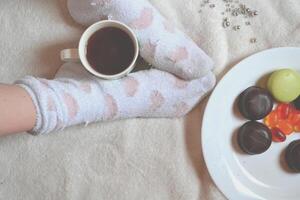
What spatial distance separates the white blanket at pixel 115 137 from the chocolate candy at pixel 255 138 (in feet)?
0.29

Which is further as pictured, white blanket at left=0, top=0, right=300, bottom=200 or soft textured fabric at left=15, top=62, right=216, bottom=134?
white blanket at left=0, top=0, right=300, bottom=200

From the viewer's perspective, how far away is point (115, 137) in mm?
824

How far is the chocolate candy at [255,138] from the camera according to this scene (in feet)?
2.44

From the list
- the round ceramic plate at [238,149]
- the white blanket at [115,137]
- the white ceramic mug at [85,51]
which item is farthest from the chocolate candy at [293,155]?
the white ceramic mug at [85,51]

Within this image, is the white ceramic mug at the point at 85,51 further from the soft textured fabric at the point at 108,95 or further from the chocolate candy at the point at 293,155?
the chocolate candy at the point at 293,155

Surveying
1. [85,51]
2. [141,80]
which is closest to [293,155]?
[141,80]

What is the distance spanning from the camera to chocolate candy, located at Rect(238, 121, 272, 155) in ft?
2.44

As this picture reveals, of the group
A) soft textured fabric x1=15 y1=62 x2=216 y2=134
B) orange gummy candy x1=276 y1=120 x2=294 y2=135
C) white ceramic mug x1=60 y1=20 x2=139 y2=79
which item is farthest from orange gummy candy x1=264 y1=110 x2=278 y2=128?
white ceramic mug x1=60 y1=20 x2=139 y2=79

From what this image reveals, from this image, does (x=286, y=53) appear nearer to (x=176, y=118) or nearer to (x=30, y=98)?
(x=176, y=118)

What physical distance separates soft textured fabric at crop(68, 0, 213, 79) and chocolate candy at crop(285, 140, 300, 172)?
0.20m

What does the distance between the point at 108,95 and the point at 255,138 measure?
26 cm

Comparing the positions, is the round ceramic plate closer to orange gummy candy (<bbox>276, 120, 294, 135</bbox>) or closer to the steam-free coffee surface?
orange gummy candy (<bbox>276, 120, 294, 135</bbox>)

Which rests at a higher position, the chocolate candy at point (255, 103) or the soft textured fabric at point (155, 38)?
the soft textured fabric at point (155, 38)

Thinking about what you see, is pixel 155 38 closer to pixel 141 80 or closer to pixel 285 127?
pixel 141 80
